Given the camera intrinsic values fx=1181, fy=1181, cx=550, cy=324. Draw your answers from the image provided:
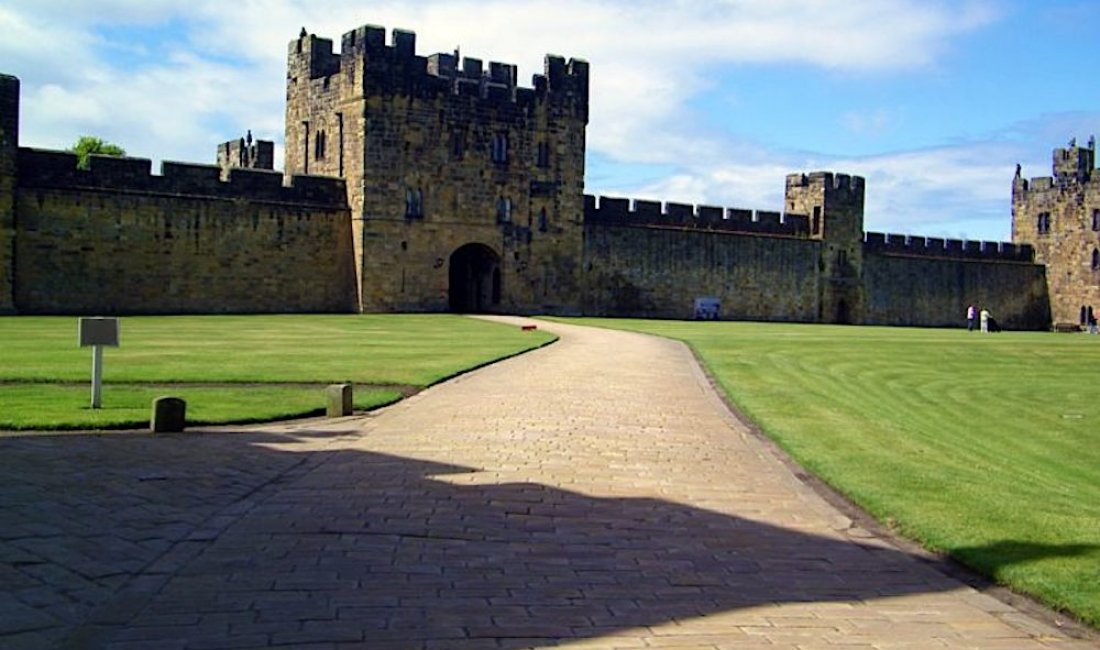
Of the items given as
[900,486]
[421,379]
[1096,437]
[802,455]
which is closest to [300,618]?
[900,486]

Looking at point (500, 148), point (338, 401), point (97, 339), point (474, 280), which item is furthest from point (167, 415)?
point (474, 280)

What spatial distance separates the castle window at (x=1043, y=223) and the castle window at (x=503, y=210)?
122ft

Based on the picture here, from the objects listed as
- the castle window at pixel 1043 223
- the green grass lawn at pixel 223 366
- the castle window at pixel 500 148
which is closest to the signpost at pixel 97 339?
the green grass lawn at pixel 223 366

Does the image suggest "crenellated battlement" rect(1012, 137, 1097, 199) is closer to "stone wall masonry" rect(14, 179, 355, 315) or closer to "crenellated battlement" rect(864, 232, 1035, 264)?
"crenellated battlement" rect(864, 232, 1035, 264)

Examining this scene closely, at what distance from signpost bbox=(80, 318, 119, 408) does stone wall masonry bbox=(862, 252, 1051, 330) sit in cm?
4925

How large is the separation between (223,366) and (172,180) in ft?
70.7

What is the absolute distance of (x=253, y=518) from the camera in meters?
7.98

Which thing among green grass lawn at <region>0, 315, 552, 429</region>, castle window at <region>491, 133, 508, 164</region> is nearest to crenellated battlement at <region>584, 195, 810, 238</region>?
castle window at <region>491, 133, 508, 164</region>

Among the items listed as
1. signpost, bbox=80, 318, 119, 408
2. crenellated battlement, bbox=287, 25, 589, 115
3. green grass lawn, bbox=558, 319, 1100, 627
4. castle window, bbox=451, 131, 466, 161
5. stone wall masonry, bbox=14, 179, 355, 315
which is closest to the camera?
green grass lawn, bbox=558, 319, 1100, 627

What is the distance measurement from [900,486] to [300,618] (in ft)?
19.9

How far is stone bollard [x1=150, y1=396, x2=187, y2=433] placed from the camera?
38.3 feet

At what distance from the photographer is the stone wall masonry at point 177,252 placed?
35625mm

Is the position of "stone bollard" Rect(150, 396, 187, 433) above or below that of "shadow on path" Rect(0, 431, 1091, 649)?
above

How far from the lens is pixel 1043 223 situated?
220ft
